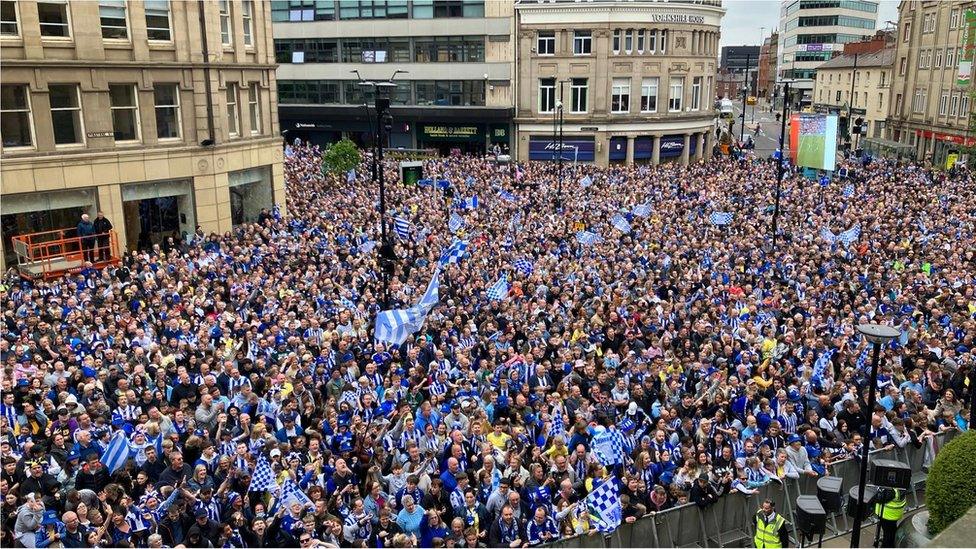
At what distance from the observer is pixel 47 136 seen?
2666 cm

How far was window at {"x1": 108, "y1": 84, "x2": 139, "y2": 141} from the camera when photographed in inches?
1117

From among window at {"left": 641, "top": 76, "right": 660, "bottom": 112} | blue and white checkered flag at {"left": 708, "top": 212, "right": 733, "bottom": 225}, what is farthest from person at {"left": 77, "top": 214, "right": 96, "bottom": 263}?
window at {"left": 641, "top": 76, "right": 660, "bottom": 112}

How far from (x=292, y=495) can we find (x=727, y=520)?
21.6 ft

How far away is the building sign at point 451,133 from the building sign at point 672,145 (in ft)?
46.8

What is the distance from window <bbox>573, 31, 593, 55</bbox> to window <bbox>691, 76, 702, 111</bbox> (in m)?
9.27

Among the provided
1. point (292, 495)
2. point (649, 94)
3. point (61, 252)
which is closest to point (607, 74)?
point (649, 94)

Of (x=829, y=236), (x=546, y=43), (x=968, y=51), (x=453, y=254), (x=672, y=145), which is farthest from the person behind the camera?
(x=672, y=145)

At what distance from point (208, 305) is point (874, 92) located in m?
72.5

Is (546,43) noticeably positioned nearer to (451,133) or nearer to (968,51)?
(451,133)

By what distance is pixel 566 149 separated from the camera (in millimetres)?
59438

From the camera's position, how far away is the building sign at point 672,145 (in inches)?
2400

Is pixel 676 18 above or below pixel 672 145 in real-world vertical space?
above

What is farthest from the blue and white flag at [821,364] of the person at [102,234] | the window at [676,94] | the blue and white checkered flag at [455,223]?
the window at [676,94]

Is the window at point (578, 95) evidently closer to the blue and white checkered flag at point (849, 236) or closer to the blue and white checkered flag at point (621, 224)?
the blue and white checkered flag at point (621, 224)
